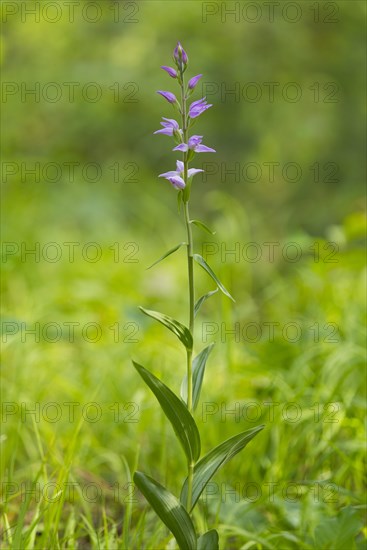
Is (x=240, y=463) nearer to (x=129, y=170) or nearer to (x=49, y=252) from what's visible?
(x=49, y=252)

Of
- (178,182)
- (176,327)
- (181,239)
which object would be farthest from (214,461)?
(181,239)

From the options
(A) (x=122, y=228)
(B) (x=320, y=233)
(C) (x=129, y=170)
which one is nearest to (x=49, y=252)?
(A) (x=122, y=228)

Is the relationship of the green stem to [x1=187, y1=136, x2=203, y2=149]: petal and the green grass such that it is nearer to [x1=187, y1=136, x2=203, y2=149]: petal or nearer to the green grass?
[x1=187, y1=136, x2=203, y2=149]: petal

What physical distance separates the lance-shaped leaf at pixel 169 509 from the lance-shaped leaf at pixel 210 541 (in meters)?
0.02

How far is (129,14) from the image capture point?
4.43 m

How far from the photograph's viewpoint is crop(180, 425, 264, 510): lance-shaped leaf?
112cm

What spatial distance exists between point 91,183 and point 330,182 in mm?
1600

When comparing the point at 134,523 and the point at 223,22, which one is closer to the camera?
the point at 134,523

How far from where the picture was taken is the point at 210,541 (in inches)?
45.5

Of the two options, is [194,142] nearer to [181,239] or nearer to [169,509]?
[169,509]

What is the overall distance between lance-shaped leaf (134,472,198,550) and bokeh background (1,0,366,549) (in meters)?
0.25

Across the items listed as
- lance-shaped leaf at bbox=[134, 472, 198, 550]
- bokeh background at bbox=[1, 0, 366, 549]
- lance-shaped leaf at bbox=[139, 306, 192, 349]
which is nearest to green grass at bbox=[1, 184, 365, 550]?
bokeh background at bbox=[1, 0, 366, 549]

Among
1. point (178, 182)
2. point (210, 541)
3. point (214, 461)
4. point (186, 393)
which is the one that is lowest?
point (210, 541)

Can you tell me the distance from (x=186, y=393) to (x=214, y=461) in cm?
13
